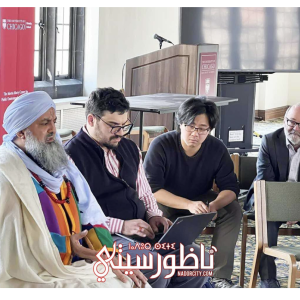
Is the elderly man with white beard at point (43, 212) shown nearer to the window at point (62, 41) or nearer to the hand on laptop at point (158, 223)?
the hand on laptop at point (158, 223)

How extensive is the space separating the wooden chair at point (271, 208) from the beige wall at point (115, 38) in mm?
4208

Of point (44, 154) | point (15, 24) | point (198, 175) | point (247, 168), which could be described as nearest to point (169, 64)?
point (247, 168)

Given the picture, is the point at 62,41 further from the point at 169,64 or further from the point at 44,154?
the point at 44,154

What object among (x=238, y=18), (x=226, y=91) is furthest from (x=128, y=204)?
(x=238, y=18)

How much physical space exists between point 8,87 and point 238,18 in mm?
3244

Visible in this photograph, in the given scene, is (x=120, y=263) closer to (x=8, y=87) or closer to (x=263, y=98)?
(x=8, y=87)

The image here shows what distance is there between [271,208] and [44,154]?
1.46 metres

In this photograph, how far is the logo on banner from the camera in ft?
13.6

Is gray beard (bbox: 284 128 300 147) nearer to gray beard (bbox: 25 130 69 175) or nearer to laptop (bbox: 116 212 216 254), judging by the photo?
laptop (bbox: 116 212 216 254)

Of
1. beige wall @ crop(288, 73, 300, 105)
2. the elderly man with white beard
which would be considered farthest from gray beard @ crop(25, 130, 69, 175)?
beige wall @ crop(288, 73, 300, 105)

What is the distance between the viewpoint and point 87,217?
2906mm

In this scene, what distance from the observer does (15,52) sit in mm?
4293

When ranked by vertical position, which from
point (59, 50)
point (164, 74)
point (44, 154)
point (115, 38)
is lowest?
point (44, 154)

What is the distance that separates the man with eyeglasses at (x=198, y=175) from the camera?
12.1 ft
